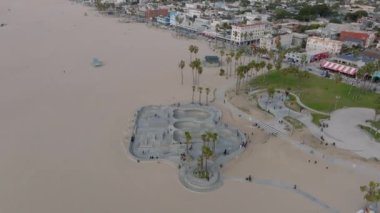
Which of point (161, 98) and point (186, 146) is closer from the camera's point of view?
point (186, 146)

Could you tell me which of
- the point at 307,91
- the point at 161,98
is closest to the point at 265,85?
the point at 307,91

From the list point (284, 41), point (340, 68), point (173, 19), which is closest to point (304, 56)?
point (340, 68)

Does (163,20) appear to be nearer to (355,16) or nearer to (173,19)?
(173,19)

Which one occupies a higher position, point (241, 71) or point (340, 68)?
point (241, 71)

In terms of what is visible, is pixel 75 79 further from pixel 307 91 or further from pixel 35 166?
pixel 307 91

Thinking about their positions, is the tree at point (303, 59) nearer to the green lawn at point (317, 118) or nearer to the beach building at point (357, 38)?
the beach building at point (357, 38)

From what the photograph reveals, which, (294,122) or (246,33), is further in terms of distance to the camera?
(246,33)

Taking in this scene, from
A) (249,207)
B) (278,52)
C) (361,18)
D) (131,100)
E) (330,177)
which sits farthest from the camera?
(361,18)
